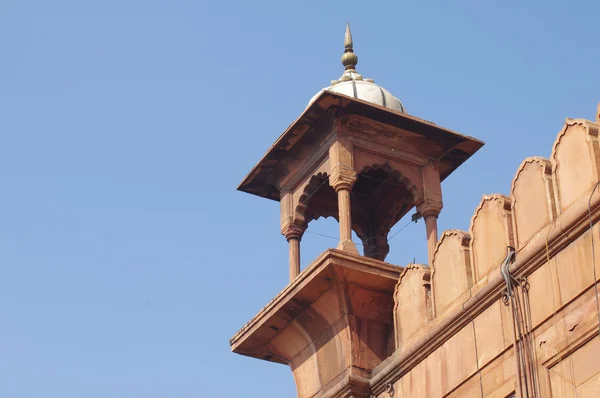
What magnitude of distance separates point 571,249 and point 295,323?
17.8 ft

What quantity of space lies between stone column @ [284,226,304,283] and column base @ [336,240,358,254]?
4.98 ft

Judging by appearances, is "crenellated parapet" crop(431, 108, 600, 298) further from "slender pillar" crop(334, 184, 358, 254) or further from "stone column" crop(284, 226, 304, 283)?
"stone column" crop(284, 226, 304, 283)

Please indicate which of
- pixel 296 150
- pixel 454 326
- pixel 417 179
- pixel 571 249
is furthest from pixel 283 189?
pixel 571 249

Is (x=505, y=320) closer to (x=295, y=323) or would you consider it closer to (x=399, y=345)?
(x=399, y=345)

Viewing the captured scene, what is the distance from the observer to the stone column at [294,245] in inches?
784

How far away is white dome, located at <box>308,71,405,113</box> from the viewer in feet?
67.6

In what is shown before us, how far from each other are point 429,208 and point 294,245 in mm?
2024

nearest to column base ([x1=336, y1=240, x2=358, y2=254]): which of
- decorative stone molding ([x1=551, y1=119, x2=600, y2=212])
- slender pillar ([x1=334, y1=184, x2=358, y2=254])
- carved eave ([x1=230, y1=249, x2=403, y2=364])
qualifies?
slender pillar ([x1=334, y1=184, x2=358, y2=254])

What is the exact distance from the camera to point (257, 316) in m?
18.9

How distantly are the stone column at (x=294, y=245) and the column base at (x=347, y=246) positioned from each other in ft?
4.98

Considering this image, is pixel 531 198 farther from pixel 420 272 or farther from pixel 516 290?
pixel 420 272

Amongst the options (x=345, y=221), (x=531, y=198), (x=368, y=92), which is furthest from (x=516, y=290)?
(x=368, y=92)

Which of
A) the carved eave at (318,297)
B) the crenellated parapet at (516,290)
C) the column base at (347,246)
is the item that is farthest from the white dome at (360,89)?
the crenellated parapet at (516,290)

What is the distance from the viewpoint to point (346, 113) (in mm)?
19203
